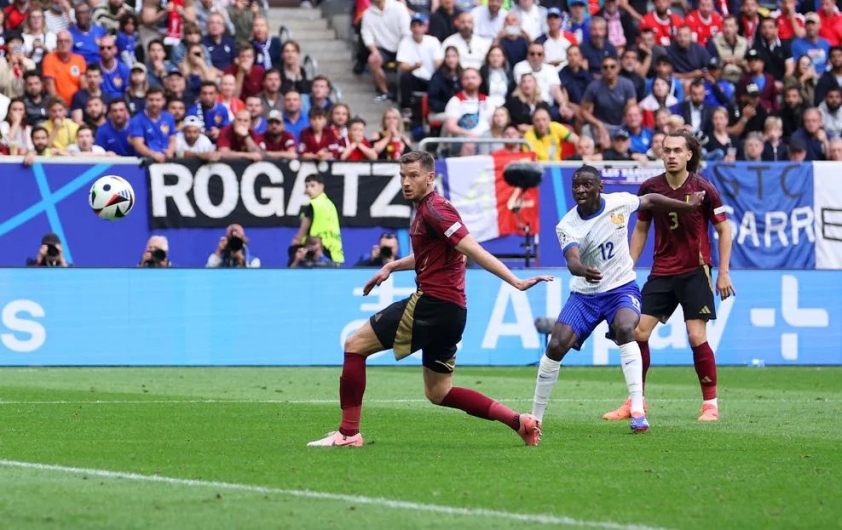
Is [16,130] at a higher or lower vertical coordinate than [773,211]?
higher

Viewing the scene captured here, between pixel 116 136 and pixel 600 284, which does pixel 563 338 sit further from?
pixel 116 136

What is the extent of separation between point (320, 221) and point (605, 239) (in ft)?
34.7

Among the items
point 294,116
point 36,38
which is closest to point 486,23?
point 294,116

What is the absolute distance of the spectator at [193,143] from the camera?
859 inches

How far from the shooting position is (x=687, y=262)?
12758 millimetres

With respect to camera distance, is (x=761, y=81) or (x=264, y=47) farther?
(x=761, y=81)

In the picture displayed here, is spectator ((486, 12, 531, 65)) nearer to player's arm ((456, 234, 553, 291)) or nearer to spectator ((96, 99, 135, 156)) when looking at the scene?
spectator ((96, 99, 135, 156))

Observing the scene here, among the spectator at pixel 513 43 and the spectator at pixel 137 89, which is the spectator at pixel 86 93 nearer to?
the spectator at pixel 137 89

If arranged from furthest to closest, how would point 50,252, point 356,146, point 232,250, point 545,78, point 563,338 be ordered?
point 545,78 → point 356,146 → point 232,250 → point 50,252 → point 563,338

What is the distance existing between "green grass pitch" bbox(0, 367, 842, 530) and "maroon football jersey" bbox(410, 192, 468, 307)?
41.4 inches

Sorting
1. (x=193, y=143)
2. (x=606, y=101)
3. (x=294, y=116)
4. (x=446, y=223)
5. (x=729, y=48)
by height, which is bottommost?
(x=193, y=143)

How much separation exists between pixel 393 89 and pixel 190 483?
18703mm

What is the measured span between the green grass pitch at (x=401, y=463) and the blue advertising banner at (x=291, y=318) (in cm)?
331

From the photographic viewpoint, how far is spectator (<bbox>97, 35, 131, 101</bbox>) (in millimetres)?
22828
